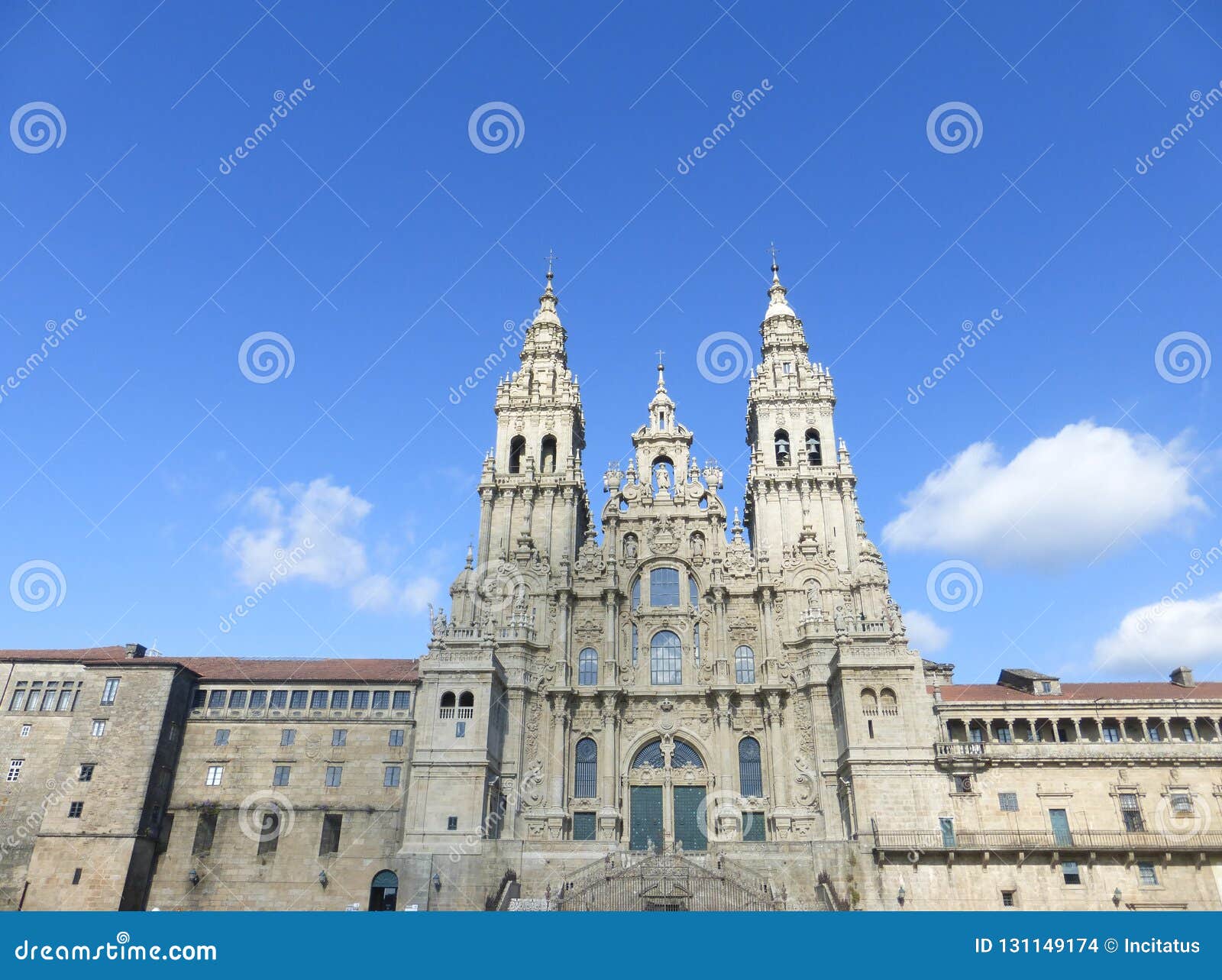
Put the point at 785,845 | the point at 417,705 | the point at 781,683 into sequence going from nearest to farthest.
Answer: the point at 785,845, the point at 417,705, the point at 781,683

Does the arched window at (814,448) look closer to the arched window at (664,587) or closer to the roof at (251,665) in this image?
the arched window at (664,587)

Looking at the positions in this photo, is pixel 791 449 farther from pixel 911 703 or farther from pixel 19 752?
pixel 19 752

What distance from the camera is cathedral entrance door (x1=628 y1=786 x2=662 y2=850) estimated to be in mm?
47562

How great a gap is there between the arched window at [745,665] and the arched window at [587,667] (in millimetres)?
8145

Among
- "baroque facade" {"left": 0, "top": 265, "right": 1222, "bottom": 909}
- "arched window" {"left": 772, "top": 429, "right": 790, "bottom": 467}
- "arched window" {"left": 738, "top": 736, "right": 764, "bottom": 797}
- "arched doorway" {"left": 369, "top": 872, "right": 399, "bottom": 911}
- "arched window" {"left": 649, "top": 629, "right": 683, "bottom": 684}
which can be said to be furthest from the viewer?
"arched window" {"left": 772, "top": 429, "right": 790, "bottom": 467}

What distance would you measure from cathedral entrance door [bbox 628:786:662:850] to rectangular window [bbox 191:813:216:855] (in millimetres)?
21907

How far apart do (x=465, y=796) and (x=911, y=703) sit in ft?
72.5

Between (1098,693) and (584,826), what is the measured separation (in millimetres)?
27951

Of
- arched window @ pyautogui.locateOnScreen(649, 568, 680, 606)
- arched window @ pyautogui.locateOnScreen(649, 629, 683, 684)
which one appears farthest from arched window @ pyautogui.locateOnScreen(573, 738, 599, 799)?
arched window @ pyautogui.locateOnScreen(649, 568, 680, 606)

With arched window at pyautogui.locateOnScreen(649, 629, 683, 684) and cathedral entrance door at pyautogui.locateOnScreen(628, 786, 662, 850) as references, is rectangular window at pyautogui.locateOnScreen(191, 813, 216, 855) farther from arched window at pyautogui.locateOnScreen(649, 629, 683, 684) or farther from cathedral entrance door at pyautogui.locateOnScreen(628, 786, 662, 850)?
arched window at pyautogui.locateOnScreen(649, 629, 683, 684)

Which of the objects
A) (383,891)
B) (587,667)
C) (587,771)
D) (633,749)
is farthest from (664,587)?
(383,891)

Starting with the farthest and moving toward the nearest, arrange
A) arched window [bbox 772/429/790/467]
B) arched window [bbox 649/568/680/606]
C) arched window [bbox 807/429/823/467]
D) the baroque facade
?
arched window [bbox 772/429/790/467], arched window [bbox 807/429/823/467], arched window [bbox 649/568/680/606], the baroque facade

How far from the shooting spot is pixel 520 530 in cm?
5591

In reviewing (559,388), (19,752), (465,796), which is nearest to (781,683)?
(465,796)
